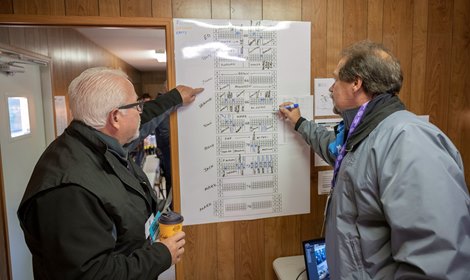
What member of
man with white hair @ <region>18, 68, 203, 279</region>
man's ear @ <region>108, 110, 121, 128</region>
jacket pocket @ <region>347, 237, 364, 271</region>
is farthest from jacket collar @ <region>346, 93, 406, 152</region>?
man's ear @ <region>108, 110, 121, 128</region>

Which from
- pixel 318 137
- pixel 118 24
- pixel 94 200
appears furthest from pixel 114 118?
pixel 318 137

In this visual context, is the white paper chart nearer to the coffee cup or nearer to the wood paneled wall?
the wood paneled wall

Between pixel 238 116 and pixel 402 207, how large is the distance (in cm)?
95

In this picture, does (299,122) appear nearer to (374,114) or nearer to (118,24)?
(374,114)

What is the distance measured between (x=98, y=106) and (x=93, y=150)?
0.46ft

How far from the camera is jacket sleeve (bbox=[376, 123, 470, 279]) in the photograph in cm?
89

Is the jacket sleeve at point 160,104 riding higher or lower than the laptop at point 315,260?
higher

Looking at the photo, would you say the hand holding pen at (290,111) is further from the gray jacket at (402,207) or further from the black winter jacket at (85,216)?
the black winter jacket at (85,216)

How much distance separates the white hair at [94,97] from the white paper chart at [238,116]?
58cm

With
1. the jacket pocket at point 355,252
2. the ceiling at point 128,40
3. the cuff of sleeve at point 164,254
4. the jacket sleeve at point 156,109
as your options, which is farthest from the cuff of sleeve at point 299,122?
the ceiling at point 128,40

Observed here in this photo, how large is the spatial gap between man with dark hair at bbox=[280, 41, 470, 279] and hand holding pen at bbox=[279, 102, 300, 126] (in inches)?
14.7

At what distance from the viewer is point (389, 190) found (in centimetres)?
95

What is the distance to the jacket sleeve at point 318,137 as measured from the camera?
1581 millimetres

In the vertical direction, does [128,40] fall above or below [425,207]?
above
